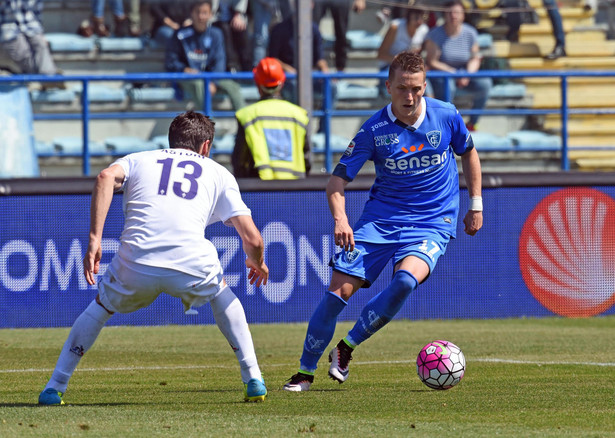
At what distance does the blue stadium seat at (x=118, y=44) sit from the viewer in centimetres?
1549

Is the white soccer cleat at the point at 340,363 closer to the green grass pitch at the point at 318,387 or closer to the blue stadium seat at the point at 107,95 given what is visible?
the green grass pitch at the point at 318,387

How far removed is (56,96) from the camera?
13.6 meters

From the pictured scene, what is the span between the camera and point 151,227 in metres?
5.98

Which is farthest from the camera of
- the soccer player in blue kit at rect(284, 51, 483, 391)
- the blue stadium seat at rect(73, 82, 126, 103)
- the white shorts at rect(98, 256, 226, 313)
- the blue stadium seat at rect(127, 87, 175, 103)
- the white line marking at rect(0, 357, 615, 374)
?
the blue stadium seat at rect(73, 82, 126, 103)

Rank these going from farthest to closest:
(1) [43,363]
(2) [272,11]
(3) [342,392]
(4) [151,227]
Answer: (2) [272,11], (1) [43,363], (3) [342,392], (4) [151,227]

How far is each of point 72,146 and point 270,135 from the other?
114 inches

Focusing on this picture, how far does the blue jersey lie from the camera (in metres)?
7.07

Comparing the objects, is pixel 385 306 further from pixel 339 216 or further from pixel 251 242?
pixel 251 242

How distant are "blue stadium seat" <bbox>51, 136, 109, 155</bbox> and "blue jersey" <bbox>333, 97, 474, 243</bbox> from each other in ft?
21.4

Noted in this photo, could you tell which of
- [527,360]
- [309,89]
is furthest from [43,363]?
[309,89]

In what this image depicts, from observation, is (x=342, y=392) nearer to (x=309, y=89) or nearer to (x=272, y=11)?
(x=309, y=89)

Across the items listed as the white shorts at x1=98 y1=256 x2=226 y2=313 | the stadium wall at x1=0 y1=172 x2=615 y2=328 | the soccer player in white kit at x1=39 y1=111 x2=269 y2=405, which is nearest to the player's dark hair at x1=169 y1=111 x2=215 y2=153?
the soccer player in white kit at x1=39 y1=111 x2=269 y2=405

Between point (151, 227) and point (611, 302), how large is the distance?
23.7ft

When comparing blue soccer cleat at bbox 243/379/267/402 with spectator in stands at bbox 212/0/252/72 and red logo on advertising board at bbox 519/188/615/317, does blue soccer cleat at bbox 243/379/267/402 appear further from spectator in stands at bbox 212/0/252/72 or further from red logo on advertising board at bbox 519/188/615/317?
spectator in stands at bbox 212/0/252/72
